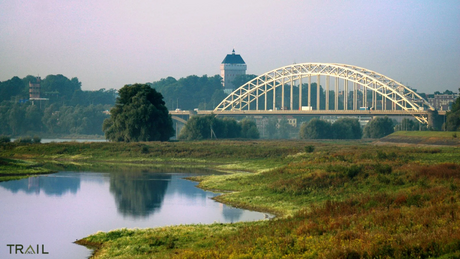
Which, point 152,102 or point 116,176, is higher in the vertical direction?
point 152,102

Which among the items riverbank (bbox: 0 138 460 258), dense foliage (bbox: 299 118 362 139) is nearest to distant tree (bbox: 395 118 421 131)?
dense foliage (bbox: 299 118 362 139)

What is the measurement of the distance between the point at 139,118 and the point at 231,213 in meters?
44.4

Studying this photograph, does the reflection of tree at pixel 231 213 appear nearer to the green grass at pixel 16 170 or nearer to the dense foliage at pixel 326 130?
the green grass at pixel 16 170

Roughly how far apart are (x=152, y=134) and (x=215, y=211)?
148 ft

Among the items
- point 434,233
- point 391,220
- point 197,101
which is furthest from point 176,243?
point 197,101

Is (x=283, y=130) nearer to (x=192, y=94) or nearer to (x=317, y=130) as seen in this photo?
(x=317, y=130)

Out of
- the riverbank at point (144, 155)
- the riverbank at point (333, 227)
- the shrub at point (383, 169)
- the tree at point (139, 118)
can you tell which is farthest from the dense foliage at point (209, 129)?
the riverbank at point (333, 227)

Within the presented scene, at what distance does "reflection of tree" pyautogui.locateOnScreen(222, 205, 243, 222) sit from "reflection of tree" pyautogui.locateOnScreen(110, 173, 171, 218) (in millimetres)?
2919

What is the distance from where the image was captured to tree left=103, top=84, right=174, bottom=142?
2601 inches

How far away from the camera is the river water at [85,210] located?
1795cm

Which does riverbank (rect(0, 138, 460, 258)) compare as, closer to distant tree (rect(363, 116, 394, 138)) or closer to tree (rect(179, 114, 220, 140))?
tree (rect(179, 114, 220, 140))

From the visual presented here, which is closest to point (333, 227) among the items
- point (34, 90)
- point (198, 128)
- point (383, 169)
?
point (383, 169)

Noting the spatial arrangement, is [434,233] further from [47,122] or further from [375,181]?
[47,122]

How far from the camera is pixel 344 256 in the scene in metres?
11.6
